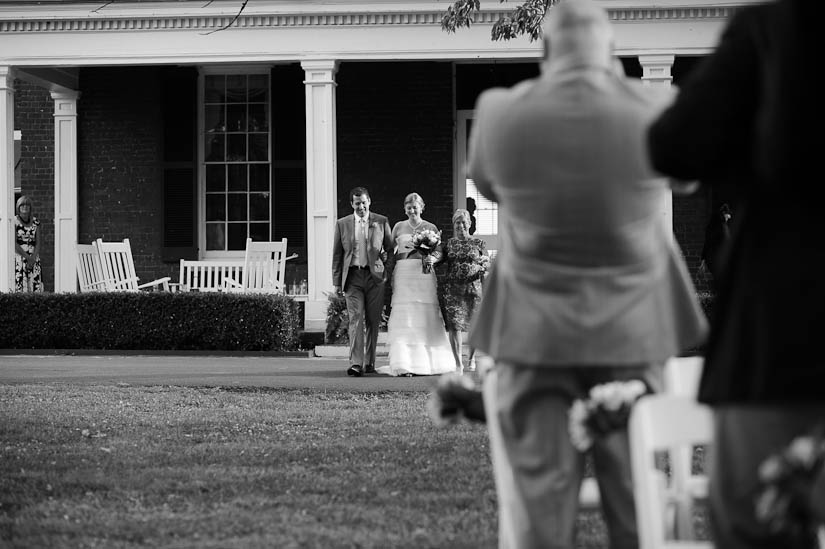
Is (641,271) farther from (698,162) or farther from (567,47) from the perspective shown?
(698,162)

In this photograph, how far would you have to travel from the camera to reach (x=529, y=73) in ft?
66.0

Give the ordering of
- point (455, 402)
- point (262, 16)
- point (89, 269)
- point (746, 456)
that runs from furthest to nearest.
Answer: point (89, 269)
point (262, 16)
point (455, 402)
point (746, 456)

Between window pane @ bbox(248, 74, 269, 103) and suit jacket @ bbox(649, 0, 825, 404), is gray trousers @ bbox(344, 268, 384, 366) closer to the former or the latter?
window pane @ bbox(248, 74, 269, 103)

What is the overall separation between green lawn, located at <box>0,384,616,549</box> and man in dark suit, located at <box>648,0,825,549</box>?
128 inches

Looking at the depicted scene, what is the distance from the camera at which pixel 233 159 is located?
2041 cm

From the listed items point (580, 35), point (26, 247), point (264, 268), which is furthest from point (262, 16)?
point (580, 35)

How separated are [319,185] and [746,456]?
1522 cm

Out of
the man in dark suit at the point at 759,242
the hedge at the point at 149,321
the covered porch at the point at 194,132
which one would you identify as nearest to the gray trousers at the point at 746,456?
the man in dark suit at the point at 759,242

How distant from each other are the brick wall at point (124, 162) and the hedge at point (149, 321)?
2819mm

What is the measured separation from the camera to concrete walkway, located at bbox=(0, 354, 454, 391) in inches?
493

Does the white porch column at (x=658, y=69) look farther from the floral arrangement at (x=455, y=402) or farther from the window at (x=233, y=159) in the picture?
the floral arrangement at (x=455, y=402)

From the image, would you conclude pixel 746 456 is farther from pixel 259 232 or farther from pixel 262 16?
pixel 259 232

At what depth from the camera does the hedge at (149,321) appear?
1702cm

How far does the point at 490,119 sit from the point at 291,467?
4.63 meters
